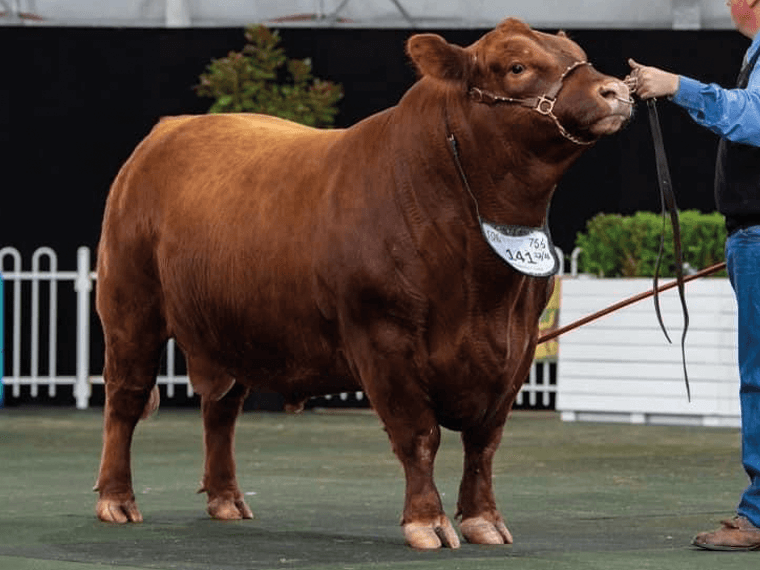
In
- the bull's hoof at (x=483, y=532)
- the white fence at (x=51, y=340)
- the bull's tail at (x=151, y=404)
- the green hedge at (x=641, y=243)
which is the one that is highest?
the green hedge at (x=641, y=243)

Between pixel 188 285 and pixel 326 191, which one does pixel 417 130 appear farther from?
pixel 188 285

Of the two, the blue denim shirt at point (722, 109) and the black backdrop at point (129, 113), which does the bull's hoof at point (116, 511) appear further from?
the black backdrop at point (129, 113)

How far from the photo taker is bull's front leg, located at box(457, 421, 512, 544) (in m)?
7.72

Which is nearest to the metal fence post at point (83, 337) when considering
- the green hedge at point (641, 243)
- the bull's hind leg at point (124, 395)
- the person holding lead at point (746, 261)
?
the green hedge at point (641, 243)

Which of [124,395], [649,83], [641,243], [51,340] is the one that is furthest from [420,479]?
[51,340]

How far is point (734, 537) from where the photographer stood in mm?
7500

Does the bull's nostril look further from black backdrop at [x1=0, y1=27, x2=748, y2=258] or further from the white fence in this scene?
black backdrop at [x1=0, y1=27, x2=748, y2=258]

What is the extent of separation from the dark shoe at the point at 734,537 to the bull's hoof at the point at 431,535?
3.04ft

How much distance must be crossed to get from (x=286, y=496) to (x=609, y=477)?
6.91ft

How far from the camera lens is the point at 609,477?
1118cm

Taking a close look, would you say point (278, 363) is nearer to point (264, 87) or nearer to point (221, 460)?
point (221, 460)

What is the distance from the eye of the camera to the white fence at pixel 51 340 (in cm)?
1723

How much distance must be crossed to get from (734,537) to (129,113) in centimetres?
1094

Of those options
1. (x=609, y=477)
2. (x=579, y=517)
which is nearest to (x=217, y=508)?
(x=579, y=517)
